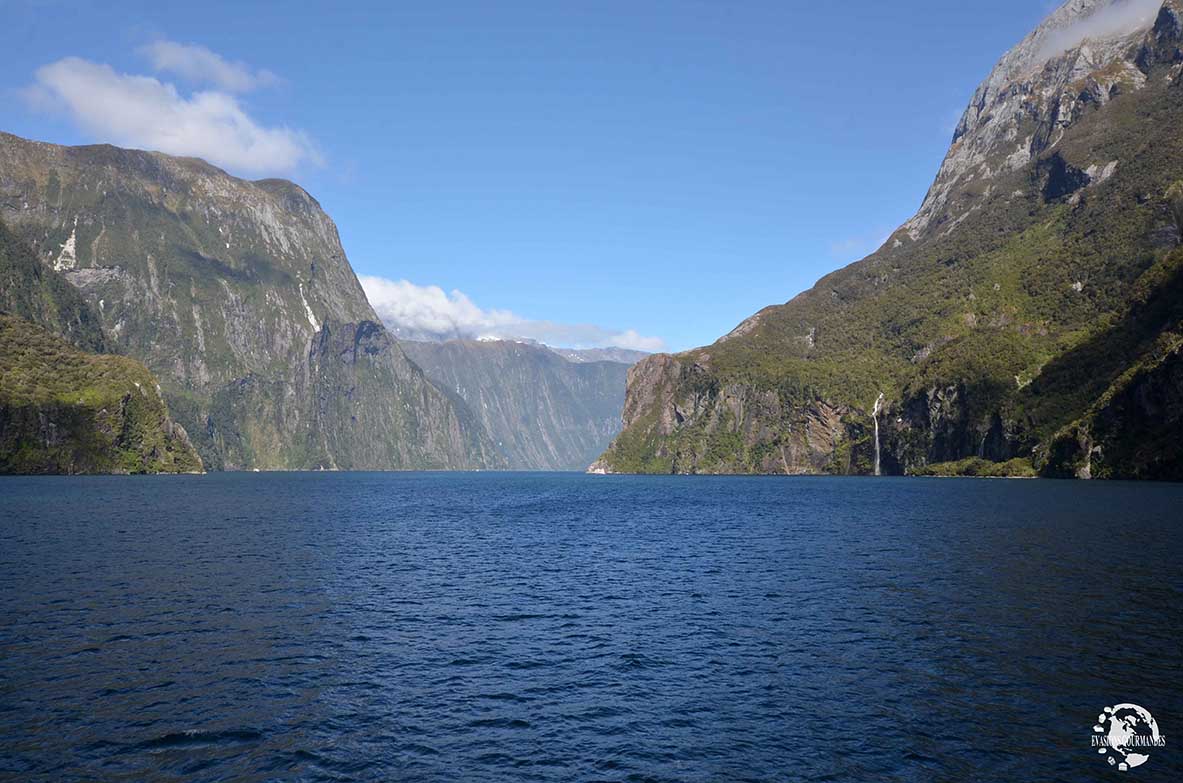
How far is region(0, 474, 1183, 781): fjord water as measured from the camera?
1063 inches

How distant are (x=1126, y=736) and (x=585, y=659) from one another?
2307 centimetres

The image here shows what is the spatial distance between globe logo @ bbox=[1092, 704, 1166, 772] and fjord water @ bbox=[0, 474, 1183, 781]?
19.6 inches

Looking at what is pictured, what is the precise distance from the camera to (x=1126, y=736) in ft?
93.1

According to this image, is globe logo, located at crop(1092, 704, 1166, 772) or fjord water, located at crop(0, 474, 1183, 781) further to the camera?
fjord water, located at crop(0, 474, 1183, 781)

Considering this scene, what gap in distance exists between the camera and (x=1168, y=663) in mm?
35938

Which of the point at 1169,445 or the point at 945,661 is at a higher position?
the point at 1169,445

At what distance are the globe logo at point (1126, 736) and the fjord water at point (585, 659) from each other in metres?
0.50

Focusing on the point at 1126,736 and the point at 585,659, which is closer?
the point at 1126,736

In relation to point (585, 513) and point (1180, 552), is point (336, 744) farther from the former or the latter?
point (585, 513)

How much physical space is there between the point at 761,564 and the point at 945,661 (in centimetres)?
3262

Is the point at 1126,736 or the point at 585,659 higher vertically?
the point at 1126,736

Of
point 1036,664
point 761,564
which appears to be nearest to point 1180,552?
point 761,564

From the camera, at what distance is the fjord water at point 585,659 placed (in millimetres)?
27000

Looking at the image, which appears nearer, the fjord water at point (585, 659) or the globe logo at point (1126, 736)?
the globe logo at point (1126, 736)
